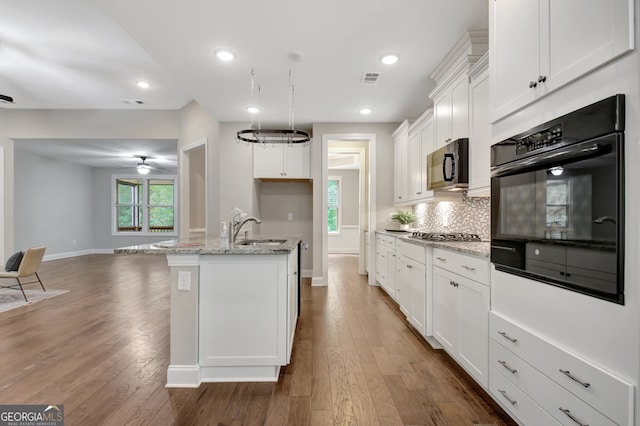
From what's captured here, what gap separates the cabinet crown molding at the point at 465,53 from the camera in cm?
254

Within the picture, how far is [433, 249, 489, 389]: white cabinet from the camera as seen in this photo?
1878mm

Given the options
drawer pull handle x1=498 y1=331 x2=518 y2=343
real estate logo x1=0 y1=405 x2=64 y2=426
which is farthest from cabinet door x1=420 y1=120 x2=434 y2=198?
real estate logo x1=0 y1=405 x2=64 y2=426

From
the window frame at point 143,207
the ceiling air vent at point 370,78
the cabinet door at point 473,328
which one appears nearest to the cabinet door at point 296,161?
the ceiling air vent at point 370,78

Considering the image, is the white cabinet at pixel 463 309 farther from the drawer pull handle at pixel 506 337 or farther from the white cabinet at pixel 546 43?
the white cabinet at pixel 546 43

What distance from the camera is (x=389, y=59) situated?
3.00 meters

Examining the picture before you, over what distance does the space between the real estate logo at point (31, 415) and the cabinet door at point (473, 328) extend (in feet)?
7.99

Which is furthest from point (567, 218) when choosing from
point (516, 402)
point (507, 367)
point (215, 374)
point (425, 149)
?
point (425, 149)

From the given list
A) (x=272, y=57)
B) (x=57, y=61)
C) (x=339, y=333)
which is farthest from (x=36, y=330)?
(x=272, y=57)

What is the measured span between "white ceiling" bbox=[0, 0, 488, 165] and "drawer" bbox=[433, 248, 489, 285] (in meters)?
1.85

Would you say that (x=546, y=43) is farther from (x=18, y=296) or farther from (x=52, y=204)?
(x=52, y=204)

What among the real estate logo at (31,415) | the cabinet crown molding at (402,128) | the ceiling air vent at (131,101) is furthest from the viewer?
the ceiling air vent at (131,101)

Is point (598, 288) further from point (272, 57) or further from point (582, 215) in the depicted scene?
point (272, 57)

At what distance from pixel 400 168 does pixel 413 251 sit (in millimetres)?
1946

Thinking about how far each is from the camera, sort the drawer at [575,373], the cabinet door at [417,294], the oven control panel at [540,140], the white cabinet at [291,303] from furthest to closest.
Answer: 1. the cabinet door at [417,294]
2. the white cabinet at [291,303]
3. the oven control panel at [540,140]
4. the drawer at [575,373]
